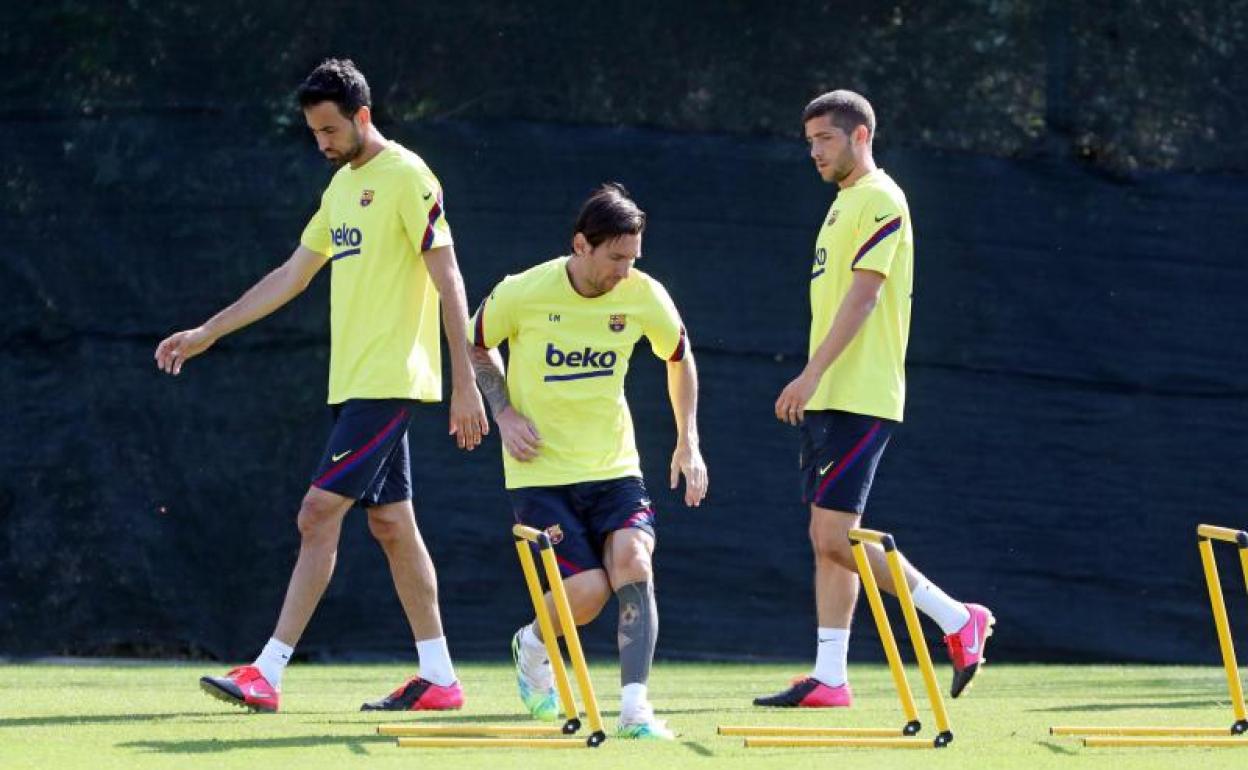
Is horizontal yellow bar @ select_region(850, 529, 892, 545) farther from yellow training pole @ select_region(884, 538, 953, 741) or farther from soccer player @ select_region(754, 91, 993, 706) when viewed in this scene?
soccer player @ select_region(754, 91, 993, 706)

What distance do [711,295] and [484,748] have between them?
3.57m

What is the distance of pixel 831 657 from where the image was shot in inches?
251

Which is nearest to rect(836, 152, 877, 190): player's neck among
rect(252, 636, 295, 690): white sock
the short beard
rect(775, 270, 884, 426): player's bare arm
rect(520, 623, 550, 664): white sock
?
rect(775, 270, 884, 426): player's bare arm

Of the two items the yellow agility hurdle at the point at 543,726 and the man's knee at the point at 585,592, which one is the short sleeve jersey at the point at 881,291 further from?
the yellow agility hurdle at the point at 543,726

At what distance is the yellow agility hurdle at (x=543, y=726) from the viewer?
4.85 meters

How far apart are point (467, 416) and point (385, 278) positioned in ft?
1.76

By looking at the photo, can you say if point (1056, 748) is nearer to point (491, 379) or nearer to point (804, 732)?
point (804, 732)

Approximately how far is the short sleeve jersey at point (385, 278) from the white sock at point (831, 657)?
1.38 metres

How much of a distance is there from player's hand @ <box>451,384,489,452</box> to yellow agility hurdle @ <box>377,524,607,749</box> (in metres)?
0.75

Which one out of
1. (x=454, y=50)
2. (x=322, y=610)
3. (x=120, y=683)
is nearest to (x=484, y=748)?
(x=120, y=683)

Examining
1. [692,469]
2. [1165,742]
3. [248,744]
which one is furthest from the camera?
[692,469]

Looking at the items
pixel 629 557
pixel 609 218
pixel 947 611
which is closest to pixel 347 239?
pixel 609 218

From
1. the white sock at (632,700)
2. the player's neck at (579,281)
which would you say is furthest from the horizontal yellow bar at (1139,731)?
the player's neck at (579,281)

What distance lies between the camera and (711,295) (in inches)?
327
